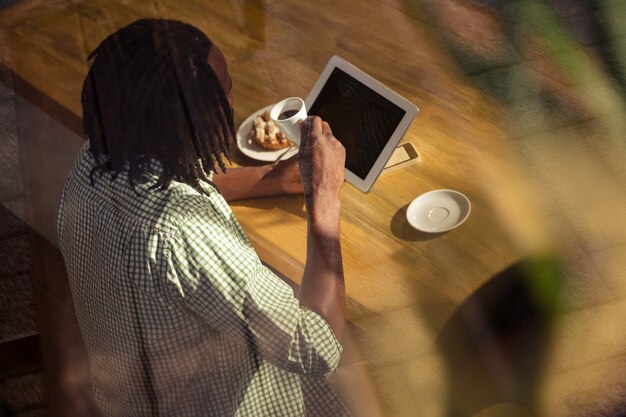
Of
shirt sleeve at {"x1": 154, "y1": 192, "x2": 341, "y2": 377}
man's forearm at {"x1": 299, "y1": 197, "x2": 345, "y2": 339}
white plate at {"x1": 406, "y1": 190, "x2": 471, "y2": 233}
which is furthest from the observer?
white plate at {"x1": 406, "y1": 190, "x2": 471, "y2": 233}

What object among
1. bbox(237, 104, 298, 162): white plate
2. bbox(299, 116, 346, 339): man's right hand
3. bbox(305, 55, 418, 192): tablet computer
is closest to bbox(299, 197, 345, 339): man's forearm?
bbox(299, 116, 346, 339): man's right hand

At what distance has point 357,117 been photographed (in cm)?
141

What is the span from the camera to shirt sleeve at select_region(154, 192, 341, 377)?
1.06 meters

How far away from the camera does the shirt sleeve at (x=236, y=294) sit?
106 cm

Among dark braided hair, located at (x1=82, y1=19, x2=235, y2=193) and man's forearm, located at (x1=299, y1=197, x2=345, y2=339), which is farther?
man's forearm, located at (x1=299, y1=197, x2=345, y2=339)

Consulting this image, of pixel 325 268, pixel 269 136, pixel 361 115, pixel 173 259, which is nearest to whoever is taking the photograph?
pixel 173 259

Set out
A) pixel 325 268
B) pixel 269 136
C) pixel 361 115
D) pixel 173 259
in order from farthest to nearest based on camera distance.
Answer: pixel 269 136, pixel 361 115, pixel 325 268, pixel 173 259

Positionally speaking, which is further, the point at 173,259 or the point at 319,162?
the point at 319,162

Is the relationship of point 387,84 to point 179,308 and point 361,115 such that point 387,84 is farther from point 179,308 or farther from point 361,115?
point 179,308

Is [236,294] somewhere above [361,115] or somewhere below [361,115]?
below

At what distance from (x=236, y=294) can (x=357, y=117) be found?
1.61ft

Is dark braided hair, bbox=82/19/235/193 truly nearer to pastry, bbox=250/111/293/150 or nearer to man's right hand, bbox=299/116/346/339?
man's right hand, bbox=299/116/346/339

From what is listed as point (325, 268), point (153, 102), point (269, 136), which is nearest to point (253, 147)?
point (269, 136)

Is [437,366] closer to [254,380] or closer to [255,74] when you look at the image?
[254,380]
